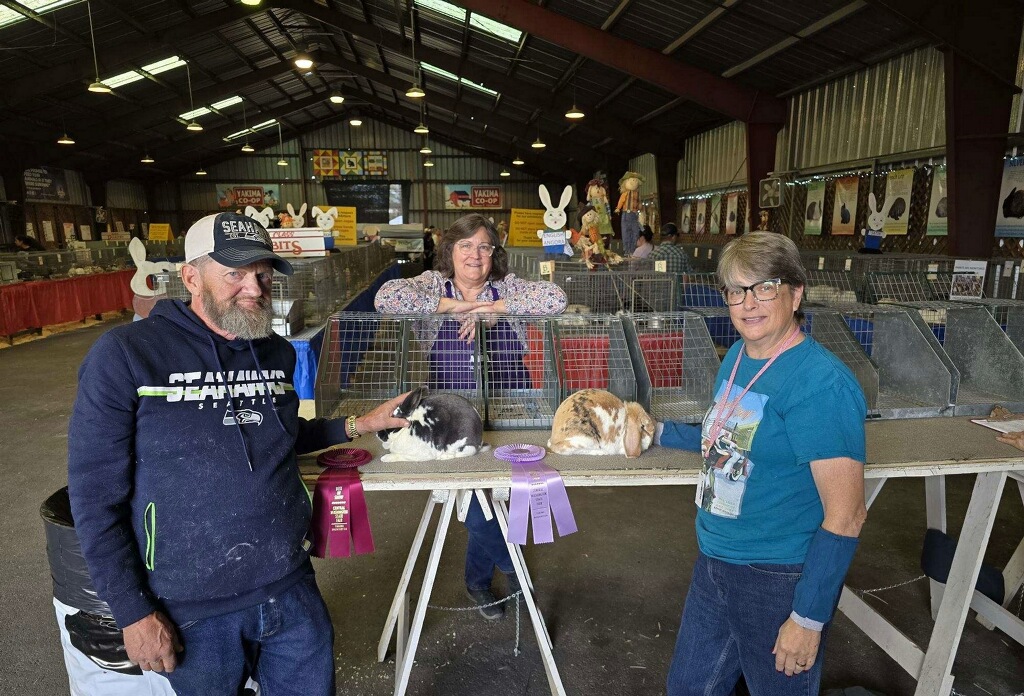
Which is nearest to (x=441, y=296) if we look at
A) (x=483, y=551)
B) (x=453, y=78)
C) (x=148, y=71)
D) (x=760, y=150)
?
(x=483, y=551)

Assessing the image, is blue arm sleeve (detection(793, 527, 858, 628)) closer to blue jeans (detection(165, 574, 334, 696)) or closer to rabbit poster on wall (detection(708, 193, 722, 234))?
blue jeans (detection(165, 574, 334, 696))

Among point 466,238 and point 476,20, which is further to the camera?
point 476,20

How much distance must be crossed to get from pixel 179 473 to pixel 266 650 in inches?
23.9

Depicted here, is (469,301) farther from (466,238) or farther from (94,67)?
(94,67)

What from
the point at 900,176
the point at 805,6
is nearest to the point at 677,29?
the point at 805,6

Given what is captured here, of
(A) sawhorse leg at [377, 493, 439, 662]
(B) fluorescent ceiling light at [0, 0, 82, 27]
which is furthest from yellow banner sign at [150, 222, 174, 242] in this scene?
(A) sawhorse leg at [377, 493, 439, 662]

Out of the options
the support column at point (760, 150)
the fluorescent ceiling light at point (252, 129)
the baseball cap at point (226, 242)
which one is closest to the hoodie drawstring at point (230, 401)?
the baseball cap at point (226, 242)

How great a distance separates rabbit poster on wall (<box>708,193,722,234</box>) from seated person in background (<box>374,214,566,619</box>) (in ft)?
44.2

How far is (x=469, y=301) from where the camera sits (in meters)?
2.70

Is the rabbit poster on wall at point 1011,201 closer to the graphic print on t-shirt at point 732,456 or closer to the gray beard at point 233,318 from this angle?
the graphic print on t-shirt at point 732,456

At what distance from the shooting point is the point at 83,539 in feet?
4.53

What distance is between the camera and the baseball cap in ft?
4.98

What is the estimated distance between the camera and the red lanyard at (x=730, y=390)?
1.59 meters

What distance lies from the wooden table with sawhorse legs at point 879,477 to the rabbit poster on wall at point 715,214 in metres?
13.3
